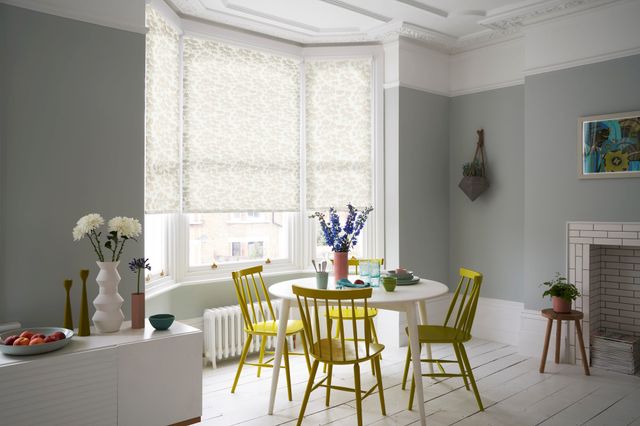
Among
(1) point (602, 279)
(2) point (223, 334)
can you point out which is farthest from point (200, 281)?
(1) point (602, 279)

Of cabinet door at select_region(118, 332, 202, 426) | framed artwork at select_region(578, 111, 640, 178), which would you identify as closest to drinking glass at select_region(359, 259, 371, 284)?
cabinet door at select_region(118, 332, 202, 426)

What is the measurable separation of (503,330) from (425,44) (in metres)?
3.00

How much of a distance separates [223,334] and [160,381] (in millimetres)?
1448

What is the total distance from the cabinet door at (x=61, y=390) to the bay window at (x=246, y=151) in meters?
1.37

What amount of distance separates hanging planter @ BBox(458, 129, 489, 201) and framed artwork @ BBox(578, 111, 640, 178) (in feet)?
3.30

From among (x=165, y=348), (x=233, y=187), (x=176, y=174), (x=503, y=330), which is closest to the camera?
(x=165, y=348)

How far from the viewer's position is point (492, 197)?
5109 millimetres

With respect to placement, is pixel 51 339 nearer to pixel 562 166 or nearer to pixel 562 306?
pixel 562 306

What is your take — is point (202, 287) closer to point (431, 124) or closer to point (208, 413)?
point (208, 413)

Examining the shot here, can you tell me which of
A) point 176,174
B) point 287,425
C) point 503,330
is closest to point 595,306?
point 503,330

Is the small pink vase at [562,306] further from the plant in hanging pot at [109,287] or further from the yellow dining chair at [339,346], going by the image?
the plant in hanging pot at [109,287]

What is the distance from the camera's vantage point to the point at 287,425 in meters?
3.09

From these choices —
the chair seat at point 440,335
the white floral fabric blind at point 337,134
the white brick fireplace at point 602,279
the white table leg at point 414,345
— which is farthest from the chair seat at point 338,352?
the white brick fireplace at point 602,279

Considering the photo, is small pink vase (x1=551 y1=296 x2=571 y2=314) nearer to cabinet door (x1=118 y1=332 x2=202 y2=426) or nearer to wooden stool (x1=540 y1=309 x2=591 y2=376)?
wooden stool (x1=540 y1=309 x2=591 y2=376)
